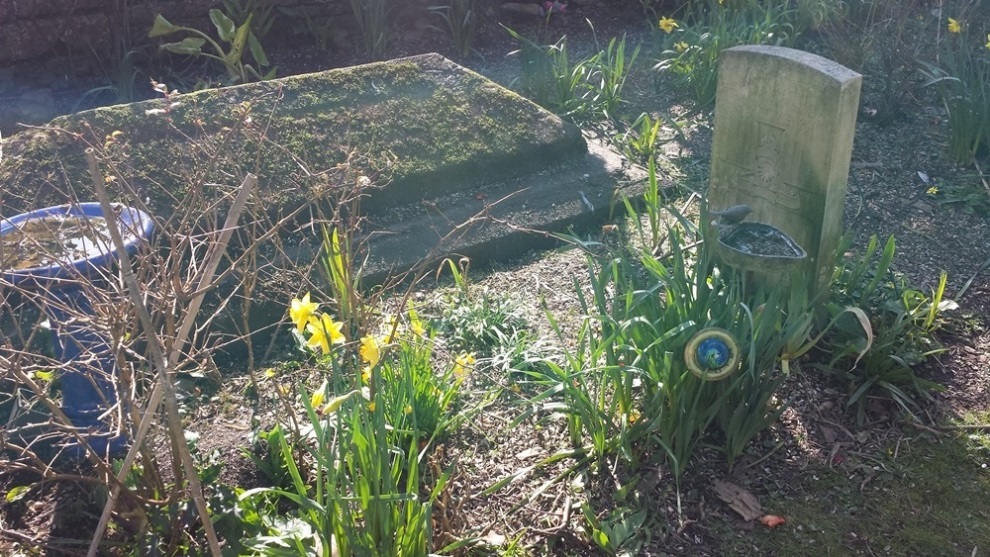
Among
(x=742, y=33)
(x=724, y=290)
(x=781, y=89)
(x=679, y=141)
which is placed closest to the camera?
(x=724, y=290)

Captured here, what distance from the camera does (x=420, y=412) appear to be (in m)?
2.61

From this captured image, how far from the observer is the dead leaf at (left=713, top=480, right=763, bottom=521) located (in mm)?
2539

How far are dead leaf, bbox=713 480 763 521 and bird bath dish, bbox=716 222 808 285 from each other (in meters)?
0.66

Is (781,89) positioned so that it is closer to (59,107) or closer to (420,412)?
(420,412)

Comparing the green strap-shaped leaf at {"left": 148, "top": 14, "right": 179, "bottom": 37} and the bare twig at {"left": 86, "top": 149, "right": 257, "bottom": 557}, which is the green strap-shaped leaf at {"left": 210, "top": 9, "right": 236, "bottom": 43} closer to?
the green strap-shaped leaf at {"left": 148, "top": 14, "right": 179, "bottom": 37}

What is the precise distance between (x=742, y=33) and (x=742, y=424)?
3.47 m

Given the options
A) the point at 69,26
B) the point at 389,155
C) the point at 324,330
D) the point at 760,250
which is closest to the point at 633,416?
the point at 760,250

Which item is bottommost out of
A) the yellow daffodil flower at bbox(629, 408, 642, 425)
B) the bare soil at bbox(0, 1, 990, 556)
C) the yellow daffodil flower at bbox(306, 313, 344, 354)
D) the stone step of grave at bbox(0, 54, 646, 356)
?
the bare soil at bbox(0, 1, 990, 556)

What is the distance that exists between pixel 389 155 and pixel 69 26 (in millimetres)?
2806

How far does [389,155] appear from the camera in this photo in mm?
4051

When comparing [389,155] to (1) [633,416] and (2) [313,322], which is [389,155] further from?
(2) [313,322]

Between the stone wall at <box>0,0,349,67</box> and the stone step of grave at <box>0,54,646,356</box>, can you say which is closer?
the stone step of grave at <box>0,54,646,356</box>

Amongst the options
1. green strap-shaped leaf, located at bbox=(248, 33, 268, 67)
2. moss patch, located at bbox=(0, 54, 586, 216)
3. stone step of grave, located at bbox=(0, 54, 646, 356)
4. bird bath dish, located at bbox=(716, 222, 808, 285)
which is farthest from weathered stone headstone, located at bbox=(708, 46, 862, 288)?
green strap-shaped leaf, located at bbox=(248, 33, 268, 67)

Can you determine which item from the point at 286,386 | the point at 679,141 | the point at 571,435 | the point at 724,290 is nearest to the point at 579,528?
the point at 571,435
